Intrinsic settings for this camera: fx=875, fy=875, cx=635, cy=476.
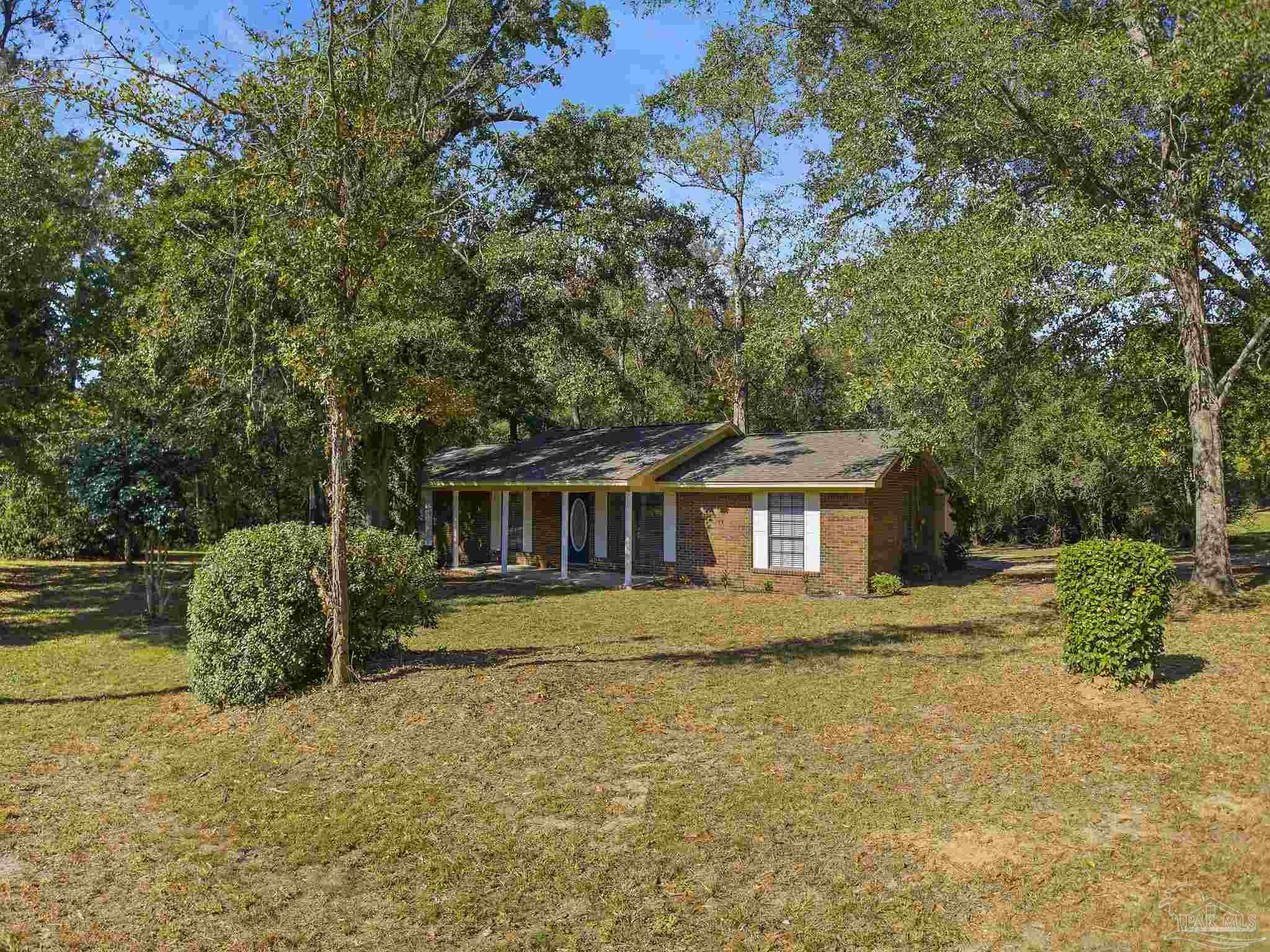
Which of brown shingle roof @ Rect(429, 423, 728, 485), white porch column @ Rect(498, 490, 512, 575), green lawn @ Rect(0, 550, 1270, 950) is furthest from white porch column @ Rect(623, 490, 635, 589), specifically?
green lawn @ Rect(0, 550, 1270, 950)

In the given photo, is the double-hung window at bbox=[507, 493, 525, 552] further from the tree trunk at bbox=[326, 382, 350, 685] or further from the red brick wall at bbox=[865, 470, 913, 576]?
the tree trunk at bbox=[326, 382, 350, 685]

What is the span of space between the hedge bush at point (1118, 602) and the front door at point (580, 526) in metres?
16.8

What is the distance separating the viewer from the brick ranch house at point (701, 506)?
20.9 meters

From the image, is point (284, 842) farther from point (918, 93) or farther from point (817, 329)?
point (918, 93)

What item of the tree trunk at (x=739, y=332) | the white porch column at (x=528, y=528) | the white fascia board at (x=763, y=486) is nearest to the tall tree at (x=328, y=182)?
the white fascia board at (x=763, y=486)

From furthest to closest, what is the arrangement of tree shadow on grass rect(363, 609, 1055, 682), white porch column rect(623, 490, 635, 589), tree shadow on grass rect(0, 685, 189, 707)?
white porch column rect(623, 490, 635, 589) < tree shadow on grass rect(363, 609, 1055, 682) < tree shadow on grass rect(0, 685, 189, 707)

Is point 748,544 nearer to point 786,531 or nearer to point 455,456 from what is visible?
point 786,531

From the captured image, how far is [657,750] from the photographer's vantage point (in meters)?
8.23

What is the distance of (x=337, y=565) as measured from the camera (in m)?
9.59

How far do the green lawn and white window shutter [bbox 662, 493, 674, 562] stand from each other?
10.7 meters

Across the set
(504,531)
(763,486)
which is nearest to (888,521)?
(763,486)

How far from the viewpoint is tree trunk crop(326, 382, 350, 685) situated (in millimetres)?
9602

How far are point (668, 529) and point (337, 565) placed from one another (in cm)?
1444

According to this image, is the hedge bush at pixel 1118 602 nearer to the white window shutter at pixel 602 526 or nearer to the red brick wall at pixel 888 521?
the red brick wall at pixel 888 521
